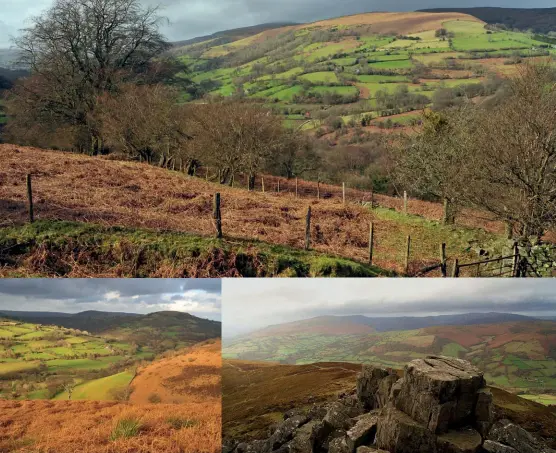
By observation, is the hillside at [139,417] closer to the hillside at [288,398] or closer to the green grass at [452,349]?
the hillside at [288,398]

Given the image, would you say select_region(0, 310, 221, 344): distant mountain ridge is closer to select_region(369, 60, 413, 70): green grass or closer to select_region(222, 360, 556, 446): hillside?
select_region(222, 360, 556, 446): hillside

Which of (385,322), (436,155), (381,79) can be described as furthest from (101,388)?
(381,79)

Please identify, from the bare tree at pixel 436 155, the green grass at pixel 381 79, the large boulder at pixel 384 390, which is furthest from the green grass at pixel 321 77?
the large boulder at pixel 384 390

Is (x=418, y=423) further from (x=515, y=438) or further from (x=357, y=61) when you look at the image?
(x=357, y=61)

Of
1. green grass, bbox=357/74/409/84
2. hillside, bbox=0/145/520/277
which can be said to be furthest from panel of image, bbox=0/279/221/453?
green grass, bbox=357/74/409/84

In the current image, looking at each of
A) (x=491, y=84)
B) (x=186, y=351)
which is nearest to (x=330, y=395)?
(x=186, y=351)
